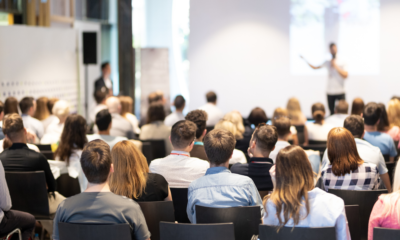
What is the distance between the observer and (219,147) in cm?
256

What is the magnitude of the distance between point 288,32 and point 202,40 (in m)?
1.92

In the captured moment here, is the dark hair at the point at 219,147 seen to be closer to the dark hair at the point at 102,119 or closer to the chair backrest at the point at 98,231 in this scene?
the chair backrest at the point at 98,231

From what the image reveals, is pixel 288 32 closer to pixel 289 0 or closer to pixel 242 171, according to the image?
pixel 289 0

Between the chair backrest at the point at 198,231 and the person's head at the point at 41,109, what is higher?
the person's head at the point at 41,109

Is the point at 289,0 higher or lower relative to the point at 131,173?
higher

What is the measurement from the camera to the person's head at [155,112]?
5.15m

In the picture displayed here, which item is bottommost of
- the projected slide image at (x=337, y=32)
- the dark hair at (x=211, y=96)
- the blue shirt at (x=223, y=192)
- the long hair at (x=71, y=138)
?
the blue shirt at (x=223, y=192)

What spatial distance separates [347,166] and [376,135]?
4.64 feet

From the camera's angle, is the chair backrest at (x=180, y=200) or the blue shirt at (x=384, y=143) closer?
the chair backrest at (x=180, y=200)

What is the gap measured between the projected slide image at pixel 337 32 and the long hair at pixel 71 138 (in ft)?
21.1

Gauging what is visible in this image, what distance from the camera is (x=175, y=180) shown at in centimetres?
297

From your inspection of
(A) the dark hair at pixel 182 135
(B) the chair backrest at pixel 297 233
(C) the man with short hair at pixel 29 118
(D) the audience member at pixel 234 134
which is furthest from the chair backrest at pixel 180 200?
(C) the man with short hair at pixel 29 118

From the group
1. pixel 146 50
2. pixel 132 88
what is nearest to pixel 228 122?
pixel 146 50

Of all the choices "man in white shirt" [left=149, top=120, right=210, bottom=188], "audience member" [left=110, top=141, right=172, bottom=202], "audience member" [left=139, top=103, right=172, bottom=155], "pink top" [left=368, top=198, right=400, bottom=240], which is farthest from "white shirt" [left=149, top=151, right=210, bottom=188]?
"audience member" [left=139, top=103, right=172, bottom=155]
